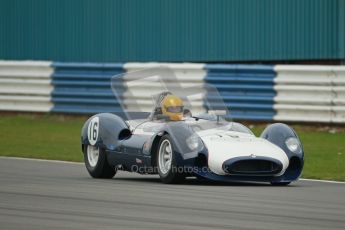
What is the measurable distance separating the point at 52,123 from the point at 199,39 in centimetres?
363

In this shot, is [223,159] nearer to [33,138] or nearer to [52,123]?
[33,138]

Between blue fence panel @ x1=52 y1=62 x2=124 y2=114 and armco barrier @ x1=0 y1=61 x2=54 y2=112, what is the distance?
18 centimetres

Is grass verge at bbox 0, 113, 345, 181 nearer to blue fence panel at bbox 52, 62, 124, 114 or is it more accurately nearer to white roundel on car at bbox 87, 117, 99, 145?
blue fence panel at bbox 52, 62, 124, 114

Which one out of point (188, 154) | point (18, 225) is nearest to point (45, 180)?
point (188, 154)

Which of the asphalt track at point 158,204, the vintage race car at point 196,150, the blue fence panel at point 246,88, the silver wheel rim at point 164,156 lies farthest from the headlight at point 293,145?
the blue fence panel at point 246,88

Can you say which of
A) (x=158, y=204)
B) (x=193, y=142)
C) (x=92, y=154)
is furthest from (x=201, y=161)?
(x=92, y=154)

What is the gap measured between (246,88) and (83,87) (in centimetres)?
381

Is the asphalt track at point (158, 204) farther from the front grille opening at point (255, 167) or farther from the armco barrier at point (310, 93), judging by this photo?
the armco barrier at point (310, 93)

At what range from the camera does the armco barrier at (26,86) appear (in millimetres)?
24141

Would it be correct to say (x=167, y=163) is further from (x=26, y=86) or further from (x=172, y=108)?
(x=26, y=86)

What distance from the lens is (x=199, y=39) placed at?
981 inches

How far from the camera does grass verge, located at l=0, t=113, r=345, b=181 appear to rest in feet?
52.7

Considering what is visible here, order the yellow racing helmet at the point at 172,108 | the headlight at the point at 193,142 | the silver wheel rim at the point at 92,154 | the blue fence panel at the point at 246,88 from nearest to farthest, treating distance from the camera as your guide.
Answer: the headlight at the point at 193,142, the yellow racing helmet at the point at 172,108, the silver wheel rim at the point at 92,154, the blue fence panel at the point at 246,88

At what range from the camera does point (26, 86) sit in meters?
24.3
